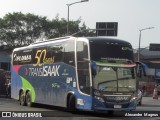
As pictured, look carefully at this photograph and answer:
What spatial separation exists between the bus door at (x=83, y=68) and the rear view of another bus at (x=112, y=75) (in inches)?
11.2

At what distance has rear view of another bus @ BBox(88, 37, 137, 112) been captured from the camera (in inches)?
805

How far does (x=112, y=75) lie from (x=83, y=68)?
130 centimetres

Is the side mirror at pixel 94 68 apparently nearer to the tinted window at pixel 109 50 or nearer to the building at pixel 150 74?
the tinted window at pixel 109 50

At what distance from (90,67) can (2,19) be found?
2410 inches

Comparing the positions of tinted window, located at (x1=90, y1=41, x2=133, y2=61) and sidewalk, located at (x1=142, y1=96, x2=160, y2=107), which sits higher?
tinted window, located at (x1=90, y1=41, x2=133, y2=61)

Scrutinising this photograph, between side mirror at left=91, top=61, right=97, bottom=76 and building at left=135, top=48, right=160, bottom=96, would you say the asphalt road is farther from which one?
building at left=135, top=48, right=160, bottom=96

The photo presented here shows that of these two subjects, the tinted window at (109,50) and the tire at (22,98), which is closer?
the tinted window at (109,50)

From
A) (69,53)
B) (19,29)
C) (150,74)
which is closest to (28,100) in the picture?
(69,53)

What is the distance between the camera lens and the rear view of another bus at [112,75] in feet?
67.1

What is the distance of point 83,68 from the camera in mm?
20875

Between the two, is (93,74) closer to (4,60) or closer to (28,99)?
(28,99)

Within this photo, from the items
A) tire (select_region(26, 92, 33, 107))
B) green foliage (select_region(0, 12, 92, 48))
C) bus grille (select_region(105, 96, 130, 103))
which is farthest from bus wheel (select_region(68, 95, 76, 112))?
green foliage (select_region(0, 12, 92, 48))

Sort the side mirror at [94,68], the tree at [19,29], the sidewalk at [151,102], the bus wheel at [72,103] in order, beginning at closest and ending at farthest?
the side mirror at [94,68], the bus wheel at [72,103], the sidewalk at [151,102], the tree at [19,29]

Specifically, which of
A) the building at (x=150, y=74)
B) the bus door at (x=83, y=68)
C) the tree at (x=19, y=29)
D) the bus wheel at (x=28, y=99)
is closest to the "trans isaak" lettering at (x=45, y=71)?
the bus wheel at (x=28, y=99)
